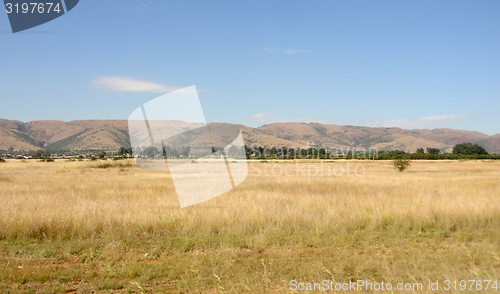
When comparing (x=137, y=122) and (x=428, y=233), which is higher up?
(x=137, y=122)

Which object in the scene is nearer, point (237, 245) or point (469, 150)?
point (237, 245)

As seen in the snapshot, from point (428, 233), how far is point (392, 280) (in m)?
4.32

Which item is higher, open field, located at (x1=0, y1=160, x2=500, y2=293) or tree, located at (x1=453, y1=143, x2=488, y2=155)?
tree, located at (x1=453, y1=143, x2=488, y2=155)

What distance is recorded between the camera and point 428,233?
9438mm

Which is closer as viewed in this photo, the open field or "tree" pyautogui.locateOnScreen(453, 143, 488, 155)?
the open field

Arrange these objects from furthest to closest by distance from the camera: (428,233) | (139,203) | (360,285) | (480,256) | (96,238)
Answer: (139,203), (428,233), (96,238), (480,256), (360,285)

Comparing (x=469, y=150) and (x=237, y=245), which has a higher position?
(x=469, y=150)

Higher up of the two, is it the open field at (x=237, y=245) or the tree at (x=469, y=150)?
the tree at (x=469, y=150)

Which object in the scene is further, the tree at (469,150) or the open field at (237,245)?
the tree at (469,150)

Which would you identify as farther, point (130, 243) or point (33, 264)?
point (130, 243)

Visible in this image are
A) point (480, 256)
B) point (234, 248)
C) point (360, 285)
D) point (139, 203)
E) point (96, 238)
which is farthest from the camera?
point (139, 203)

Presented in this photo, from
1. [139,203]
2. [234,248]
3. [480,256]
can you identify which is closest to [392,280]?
[480,256]

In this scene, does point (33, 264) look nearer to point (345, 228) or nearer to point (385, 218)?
point (345, 228)

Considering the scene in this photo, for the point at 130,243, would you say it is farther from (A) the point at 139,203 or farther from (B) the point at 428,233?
(B) the point at 428,233
